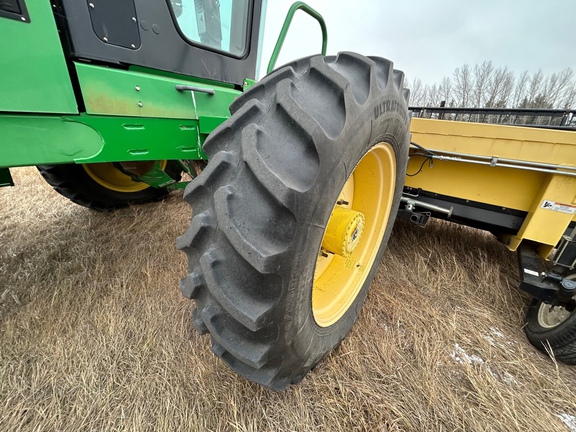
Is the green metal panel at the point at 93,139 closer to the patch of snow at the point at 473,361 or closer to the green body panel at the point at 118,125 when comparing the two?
the green body panel at the point at 118,125

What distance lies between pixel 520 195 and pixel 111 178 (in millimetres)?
3301

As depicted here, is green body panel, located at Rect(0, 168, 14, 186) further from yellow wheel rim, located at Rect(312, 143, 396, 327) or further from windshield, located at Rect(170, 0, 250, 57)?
yellow wheel rim, located at Rect(312, 143, 396, 327)

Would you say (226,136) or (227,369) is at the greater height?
(226,136)

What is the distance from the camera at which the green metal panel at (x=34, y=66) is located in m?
0.73

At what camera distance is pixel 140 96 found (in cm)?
104

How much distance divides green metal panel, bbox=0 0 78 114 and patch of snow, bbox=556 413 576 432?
215 cm

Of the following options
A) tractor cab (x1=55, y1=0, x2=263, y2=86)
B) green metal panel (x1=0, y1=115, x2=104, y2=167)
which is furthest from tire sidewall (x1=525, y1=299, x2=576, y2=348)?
green metal panel (x1=0, y1=115, x2=104, y2=167)

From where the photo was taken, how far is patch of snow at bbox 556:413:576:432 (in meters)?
1.08

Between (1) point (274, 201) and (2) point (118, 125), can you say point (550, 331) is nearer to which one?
(1) point (274, 201)

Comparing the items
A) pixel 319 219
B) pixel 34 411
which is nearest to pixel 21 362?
pixel 34 411

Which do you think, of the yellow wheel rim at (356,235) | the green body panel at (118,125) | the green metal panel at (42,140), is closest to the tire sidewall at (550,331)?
the yellow wheel rim at (356,235)

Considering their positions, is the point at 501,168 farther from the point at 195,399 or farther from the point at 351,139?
the point at 195,399

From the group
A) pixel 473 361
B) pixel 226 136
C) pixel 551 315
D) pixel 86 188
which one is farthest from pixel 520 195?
pixel 86 188

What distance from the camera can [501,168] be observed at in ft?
5.34
